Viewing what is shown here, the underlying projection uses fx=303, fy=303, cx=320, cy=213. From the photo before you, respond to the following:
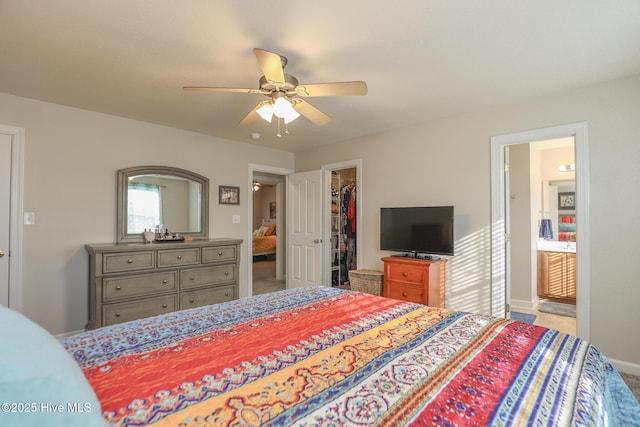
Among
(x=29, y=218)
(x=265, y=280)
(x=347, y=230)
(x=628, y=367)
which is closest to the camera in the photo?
(x=628, y=367)

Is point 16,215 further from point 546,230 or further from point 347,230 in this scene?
point 546,230

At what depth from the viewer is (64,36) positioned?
1956 mm

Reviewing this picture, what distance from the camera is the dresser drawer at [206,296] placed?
3.36 metres

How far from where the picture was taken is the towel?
498 cm

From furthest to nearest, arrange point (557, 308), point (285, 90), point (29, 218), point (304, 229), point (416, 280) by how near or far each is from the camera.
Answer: point (304, 229), point (557, 308), point (416, 280), point (29, 218), point (285, 90)

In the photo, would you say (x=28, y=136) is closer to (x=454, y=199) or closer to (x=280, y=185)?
(x=280, y=185)

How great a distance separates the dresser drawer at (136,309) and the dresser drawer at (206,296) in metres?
0.11

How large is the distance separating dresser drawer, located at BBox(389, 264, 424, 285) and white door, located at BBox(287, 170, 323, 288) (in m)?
1.38

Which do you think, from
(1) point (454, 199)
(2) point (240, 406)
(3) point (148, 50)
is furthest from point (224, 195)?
(2) point (240, 406)

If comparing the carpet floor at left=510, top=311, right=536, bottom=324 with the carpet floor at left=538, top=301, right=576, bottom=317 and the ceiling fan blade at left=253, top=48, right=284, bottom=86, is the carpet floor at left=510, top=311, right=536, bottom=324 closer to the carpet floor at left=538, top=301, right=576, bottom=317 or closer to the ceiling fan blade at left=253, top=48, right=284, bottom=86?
the carpet floor at left=538, top=301, right=576, bottom=317

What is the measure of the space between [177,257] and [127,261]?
47cm

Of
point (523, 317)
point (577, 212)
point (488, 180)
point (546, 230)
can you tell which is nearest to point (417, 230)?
point (488, 180)

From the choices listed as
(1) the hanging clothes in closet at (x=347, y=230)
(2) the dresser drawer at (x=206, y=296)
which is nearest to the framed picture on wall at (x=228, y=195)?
(2) the dresser drawer at (x=206, y=296)

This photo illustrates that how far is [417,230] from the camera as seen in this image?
3.50 m
